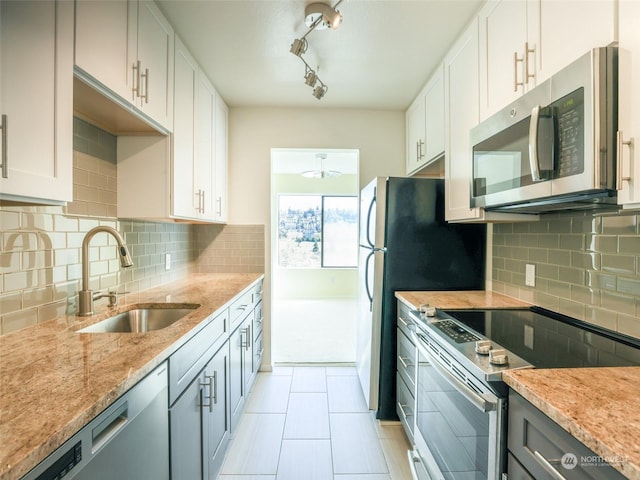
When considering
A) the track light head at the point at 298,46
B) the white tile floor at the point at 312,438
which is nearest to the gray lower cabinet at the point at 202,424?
the white tile floor at the point at 312,438

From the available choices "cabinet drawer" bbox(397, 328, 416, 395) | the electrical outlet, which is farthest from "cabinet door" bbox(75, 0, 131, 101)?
the electrical outlet

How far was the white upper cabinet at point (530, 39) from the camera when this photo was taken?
1.00m

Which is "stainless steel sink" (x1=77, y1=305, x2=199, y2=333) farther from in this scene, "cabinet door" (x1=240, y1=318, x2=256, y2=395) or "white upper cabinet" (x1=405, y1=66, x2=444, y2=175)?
"white upper cabinet" (x1=405, y1=66, x2=444, y2=175)

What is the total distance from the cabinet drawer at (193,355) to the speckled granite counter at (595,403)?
3.62 feet

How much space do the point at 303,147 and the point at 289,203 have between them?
11.2 ft

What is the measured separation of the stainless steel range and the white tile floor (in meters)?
0.30

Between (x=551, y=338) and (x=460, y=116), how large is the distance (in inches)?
51.7

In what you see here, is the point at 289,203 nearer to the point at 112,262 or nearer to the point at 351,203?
the point at 351,203

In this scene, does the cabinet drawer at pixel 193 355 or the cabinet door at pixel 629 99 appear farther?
the cabinet drawer at pixel 193 355

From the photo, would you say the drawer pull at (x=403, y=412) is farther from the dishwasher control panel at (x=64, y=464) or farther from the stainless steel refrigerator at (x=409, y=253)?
the dishwasher control panel at (x=64, y=464)

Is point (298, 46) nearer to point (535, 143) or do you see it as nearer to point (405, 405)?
point (535, 143)

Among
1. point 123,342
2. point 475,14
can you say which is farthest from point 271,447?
point 475,14

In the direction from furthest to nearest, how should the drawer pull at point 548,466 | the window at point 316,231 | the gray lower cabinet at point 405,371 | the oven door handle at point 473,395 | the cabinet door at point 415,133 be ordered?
1. the window at point 316,231
2. the cabinet door at point 415,133
3. the gray lower cabinet at point 405,371
4. the oven door handle at point 473,395
5. the drawer pull at point 548,466

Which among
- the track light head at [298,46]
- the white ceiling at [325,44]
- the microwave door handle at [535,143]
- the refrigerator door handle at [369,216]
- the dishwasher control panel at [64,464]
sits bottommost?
the dishwasher control panel at [64,464]
